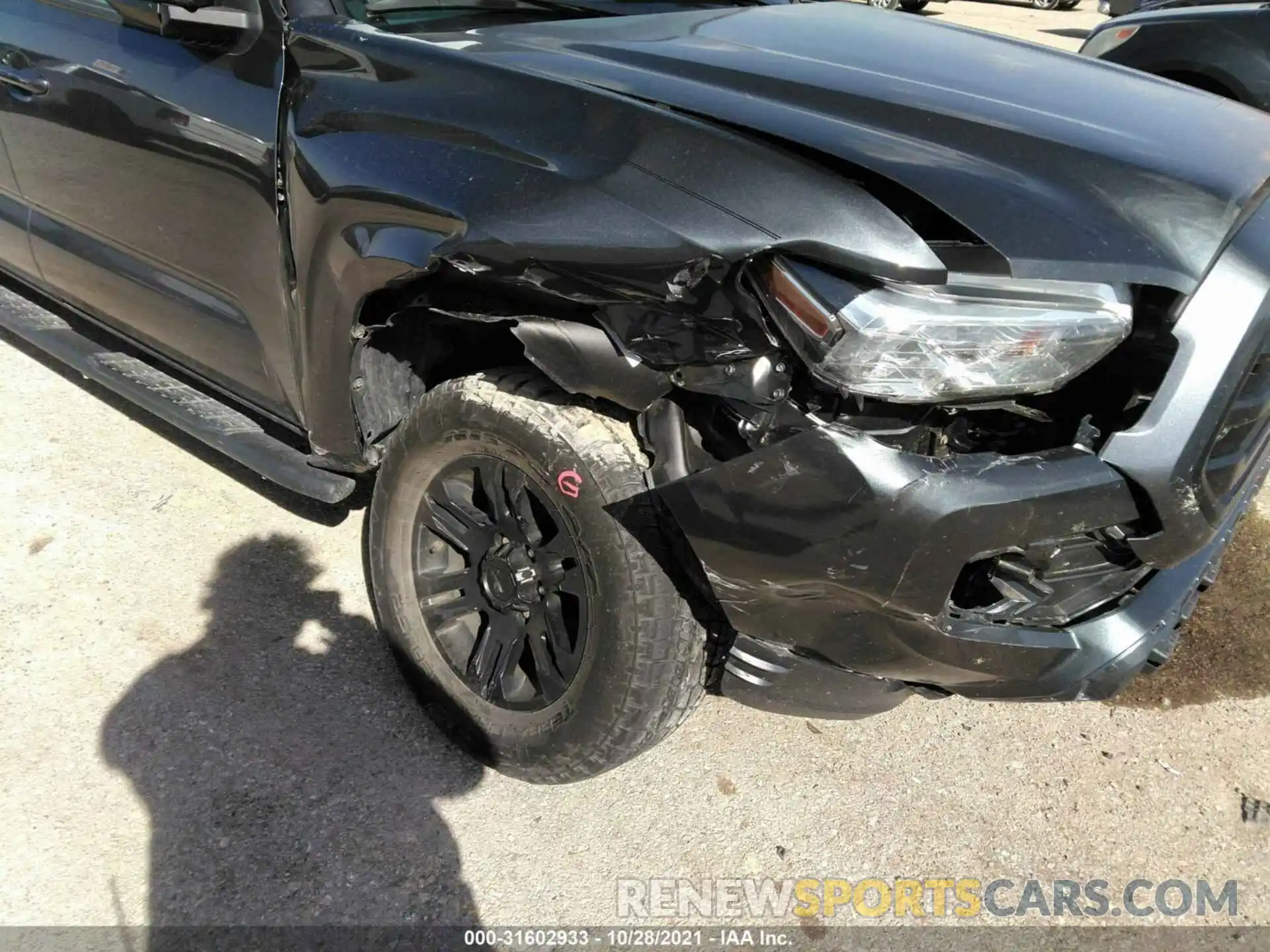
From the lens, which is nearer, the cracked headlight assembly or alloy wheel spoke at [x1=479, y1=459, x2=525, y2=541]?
the cracked headlight assembly

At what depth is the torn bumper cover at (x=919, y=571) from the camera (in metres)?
1.42

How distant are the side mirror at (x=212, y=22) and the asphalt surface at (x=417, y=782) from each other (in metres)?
1.45

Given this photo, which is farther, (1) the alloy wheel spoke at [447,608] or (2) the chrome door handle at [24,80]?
(2) the chrome door handle at [24,80]

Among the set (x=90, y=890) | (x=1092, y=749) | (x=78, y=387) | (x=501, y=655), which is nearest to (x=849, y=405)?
(x=501, y=655)

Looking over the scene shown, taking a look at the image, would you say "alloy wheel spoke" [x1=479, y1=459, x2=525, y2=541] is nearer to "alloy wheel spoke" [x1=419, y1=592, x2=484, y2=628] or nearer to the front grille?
"alloy wheel spoke" [x1=419, y1=592, x2=484, y2=628]

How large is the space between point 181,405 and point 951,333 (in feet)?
7.66

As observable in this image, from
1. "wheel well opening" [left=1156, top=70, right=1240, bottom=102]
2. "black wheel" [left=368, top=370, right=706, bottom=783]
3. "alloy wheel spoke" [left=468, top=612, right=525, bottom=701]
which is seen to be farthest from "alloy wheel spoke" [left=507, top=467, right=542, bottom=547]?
"wheel well opening" [left=1156, top=70, right=1240, bottom=102]

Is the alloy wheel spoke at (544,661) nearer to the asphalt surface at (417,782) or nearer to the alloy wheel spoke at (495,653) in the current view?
the alloy wheel spoke at (495,653)

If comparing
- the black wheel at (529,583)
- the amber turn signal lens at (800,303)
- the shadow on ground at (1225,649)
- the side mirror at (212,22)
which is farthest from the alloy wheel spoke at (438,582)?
the shadow on ground at (1225,649)

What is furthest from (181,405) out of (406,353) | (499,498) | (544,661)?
(544,661)

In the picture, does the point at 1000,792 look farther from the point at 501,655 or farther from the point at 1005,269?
the point at 1005,269

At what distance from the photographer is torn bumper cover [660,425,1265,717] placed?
1.42 m

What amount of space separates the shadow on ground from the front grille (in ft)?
3.72

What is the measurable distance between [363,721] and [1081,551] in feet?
5.63
